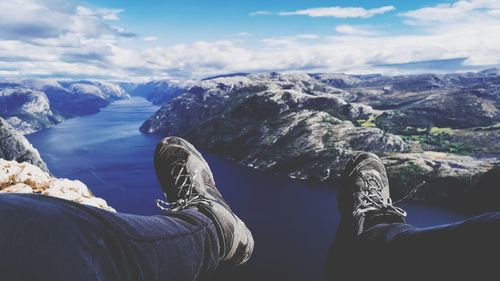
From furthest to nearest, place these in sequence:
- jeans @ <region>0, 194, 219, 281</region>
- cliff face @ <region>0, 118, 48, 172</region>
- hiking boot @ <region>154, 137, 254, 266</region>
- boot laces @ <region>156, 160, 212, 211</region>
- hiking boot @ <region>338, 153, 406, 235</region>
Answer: cliff face @ <region>0, 118, 48, 172</region>
boot laces @ <region>156, 160, 212, 211</region>
hiking boot @ <region>338, 153, 406, 235</region>
hiking boot @ <region>154, 137, 254, 266</region>
jeans @ <region>0, 194, 219, 281</region>

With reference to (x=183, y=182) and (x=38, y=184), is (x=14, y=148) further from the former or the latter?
(x=183, y=182)

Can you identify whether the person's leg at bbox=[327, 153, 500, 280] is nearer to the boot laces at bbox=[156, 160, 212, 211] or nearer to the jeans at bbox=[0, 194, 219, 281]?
the jeans at bbox=[0, 194, 219, 281]

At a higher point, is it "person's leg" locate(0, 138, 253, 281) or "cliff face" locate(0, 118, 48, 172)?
"person's leg" locate(0, 138, 253, 281)

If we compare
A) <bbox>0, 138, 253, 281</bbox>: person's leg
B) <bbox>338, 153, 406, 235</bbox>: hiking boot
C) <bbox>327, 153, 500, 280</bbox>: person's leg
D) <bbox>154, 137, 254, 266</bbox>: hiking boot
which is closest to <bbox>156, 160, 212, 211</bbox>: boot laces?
<bbox>154, 137, 254, 266</bbox>: hiking boot

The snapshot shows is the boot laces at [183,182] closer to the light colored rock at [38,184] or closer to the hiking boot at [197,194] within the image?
the hiking boot at [197,194]

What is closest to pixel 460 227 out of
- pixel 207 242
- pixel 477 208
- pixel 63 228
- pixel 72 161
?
pixel 207 242

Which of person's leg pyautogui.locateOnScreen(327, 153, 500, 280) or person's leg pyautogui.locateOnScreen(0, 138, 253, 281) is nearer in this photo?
person's leg pyautogui.locateOnScreen(0, 138, 253, 281)

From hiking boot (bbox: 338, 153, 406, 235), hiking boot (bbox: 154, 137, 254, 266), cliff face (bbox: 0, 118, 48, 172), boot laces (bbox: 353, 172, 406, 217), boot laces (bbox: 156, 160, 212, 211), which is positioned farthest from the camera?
cliff face (bbox: 0, 118, 48, 172)
